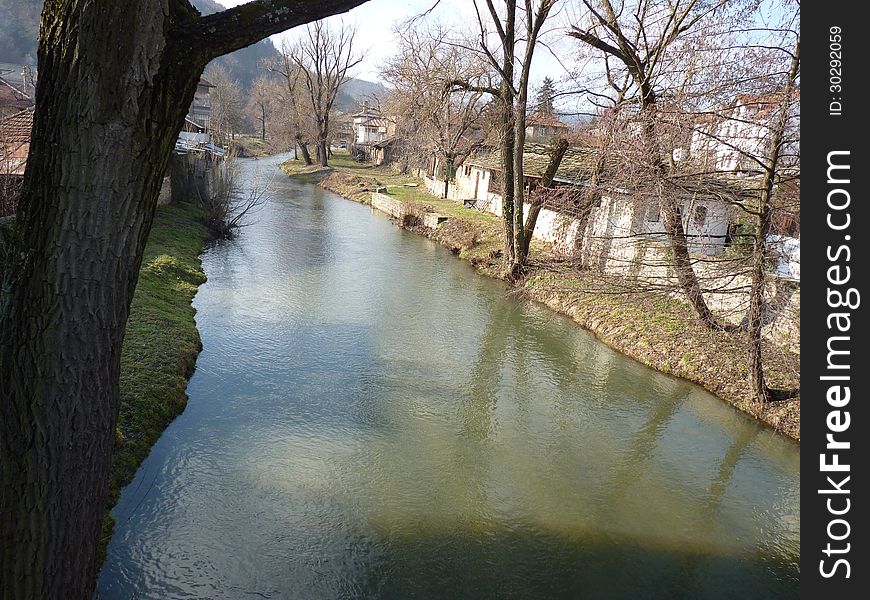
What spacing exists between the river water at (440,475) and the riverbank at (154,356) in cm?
23

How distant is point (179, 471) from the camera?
684 cm

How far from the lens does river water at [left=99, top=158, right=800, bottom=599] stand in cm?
559

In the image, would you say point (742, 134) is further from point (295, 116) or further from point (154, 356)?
point (295, 116)

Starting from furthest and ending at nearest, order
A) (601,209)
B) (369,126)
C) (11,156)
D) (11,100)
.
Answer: (369,126) < (11,100) < (11,156) < (601,209)

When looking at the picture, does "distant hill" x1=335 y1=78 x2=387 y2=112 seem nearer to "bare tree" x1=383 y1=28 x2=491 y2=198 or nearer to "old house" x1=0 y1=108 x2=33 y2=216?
"bare tree" x1=383 y1=28 x2=491 y2=198

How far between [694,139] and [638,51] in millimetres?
4027

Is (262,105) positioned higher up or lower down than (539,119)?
higher up

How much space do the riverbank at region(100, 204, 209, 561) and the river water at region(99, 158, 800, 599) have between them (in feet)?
0.75

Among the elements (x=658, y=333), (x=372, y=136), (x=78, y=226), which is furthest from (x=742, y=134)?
(x=372, y=136)

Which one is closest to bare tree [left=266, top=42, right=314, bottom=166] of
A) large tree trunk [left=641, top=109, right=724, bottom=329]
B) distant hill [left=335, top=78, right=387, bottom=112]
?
distant hill [left=335, top=78, right=387, bottom=112]

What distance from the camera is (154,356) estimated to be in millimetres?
8828

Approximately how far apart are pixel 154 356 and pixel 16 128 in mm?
9566

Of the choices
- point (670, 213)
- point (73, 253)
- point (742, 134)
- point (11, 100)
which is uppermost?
point (11, 100)
